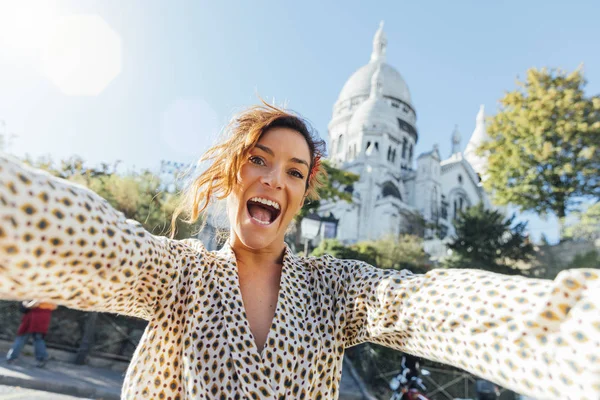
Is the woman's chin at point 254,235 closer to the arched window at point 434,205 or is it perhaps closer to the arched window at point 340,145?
the arched window at point 434,205

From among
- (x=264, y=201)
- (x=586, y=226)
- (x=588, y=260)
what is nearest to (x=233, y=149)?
(x=264, y=201)

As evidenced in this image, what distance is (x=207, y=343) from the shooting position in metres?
1.15

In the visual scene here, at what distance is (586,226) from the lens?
19828 mm

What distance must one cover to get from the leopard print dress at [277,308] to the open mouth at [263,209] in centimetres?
16

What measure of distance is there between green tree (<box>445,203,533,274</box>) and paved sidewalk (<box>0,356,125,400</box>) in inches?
607

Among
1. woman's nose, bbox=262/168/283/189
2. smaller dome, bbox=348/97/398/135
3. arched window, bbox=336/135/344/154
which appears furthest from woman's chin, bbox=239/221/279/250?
arched window, bbox=336/135/344/154

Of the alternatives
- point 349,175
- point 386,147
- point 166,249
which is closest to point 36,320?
point 166,249

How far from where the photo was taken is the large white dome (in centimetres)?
5512

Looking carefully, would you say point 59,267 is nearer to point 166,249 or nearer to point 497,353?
point 166,249

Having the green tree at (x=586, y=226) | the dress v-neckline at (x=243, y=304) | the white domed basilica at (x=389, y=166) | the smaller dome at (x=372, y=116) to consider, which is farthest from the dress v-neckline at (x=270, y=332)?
the smaller dome at (x=372, y=116)

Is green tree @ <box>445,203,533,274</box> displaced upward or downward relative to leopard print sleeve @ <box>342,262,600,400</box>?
upward

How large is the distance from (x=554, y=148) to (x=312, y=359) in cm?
2155

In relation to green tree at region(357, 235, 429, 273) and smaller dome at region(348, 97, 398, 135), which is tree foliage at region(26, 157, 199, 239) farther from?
smaller dome at region(348, 97, 398, 135)

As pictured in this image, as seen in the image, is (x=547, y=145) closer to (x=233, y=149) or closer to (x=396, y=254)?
(x=396, y=254)
